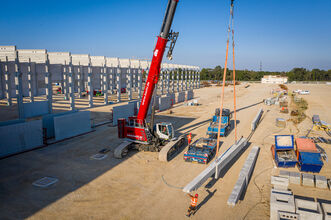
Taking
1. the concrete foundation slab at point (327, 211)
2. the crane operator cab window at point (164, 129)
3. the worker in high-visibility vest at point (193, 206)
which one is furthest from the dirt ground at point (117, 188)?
the concrete foundation slab at point (327, 211)

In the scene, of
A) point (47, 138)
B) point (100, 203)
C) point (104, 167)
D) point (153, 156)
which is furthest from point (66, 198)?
point (47, 138)

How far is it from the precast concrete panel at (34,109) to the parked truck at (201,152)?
70.8 ft

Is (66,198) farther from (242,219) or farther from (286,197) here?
(286,197)

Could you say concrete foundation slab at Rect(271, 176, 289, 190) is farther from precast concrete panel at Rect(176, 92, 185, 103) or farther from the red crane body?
precast concrete panel at Rect(176, 92, 185, 103)

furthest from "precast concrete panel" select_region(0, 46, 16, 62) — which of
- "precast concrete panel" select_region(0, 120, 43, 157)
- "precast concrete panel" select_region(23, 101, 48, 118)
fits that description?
"precast concrete panel" select_region(0, 120, 43, 157)

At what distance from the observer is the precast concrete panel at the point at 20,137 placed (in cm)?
1473

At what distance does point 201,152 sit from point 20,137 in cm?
1250

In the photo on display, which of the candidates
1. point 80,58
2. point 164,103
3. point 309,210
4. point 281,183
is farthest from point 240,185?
point 80,58

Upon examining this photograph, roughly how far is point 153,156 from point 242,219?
756 centimetres

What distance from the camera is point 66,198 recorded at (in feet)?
33.3

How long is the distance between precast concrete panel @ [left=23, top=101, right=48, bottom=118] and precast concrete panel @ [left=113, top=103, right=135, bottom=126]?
11218 mm

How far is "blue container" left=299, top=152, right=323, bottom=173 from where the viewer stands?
42.1 feet

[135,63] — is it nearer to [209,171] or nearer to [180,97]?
[180,97]

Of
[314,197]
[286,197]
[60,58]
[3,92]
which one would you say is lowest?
[314,197]
